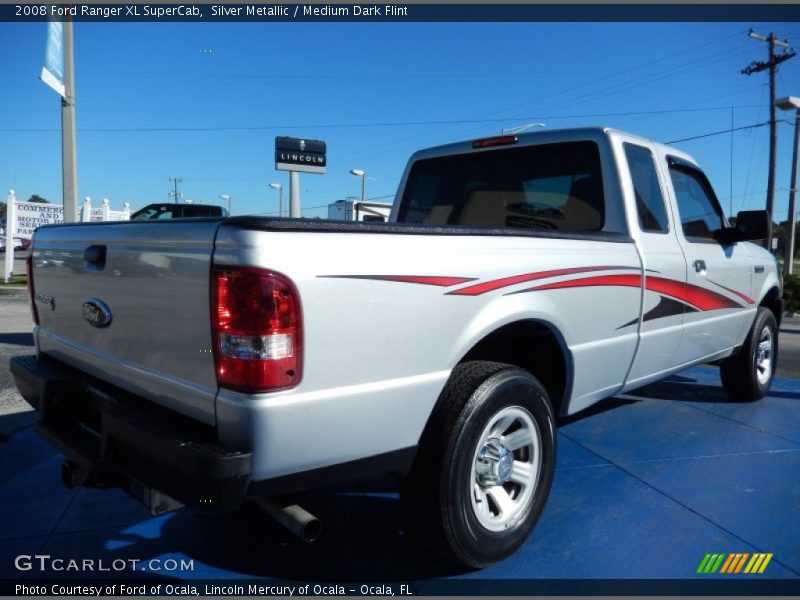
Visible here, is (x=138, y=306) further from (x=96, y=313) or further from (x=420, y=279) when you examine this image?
(x=420, y=279)

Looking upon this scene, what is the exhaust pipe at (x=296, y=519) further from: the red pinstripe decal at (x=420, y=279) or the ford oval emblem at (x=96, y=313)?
the ford oval emblem at (x=96, y=313)

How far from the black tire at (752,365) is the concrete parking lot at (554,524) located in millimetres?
837

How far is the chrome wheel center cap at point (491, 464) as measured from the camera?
2416mm

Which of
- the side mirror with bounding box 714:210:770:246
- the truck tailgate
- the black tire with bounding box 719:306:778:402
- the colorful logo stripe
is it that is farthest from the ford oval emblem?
the black tire with bounding box 719:306:778:402

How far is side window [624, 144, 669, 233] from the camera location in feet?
11.3

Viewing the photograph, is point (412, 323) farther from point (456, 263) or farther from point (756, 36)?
point (756, 36)

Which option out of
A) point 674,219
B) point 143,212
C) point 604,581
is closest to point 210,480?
point 604,581

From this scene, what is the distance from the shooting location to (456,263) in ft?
7.18

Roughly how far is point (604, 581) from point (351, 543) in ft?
3.57

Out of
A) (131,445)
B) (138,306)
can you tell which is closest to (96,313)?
(138,306)

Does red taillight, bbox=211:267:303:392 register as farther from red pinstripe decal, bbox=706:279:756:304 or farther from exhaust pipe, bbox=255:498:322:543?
red pinstripe decal, bbox=706:279:756:304

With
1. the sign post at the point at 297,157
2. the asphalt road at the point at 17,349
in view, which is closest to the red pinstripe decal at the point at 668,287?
the asphalt road at the point at 17,349

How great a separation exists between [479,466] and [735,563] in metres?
1.18

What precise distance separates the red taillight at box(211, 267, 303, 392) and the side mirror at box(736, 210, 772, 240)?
11.7ft
